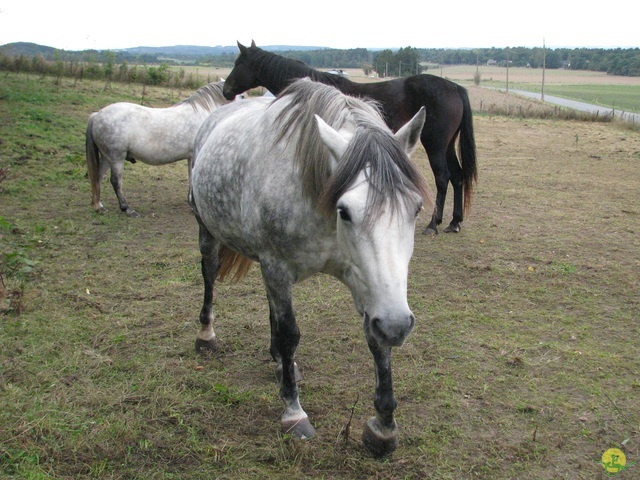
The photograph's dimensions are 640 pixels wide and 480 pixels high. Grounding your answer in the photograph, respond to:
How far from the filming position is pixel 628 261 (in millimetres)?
5617

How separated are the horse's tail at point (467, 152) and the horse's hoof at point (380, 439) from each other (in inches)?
186

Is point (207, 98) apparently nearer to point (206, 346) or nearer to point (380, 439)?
point (206, 346)

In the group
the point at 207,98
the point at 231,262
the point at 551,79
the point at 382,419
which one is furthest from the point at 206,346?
the point at 551,79

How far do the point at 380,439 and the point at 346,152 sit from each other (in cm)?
147

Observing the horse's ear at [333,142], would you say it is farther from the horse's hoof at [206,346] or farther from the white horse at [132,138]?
the white horse at [132,138]

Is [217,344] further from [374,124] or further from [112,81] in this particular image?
[112,81]

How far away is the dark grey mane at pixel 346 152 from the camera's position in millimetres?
2193

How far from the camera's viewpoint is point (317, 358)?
12.3ft

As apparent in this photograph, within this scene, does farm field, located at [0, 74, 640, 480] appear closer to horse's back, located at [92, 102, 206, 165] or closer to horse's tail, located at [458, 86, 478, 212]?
horse's tail, located at [458, 86, 478, 212]

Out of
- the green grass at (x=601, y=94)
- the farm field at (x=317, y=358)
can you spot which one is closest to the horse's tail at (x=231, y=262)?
the farm field at (x=317, y=358)

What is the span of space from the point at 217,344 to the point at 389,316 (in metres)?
2.23

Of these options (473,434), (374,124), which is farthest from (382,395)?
(374,124)

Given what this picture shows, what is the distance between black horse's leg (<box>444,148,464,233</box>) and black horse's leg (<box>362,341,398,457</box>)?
4457 millimetres

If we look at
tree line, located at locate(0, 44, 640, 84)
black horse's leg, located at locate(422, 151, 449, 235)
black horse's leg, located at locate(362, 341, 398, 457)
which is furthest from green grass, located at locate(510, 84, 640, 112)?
black horse's leg, located at locate(362, 341, 398, 457)
